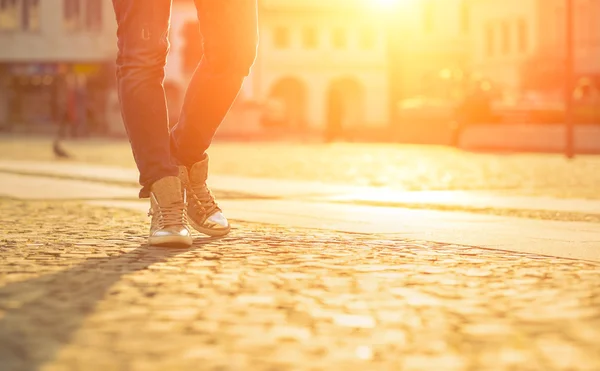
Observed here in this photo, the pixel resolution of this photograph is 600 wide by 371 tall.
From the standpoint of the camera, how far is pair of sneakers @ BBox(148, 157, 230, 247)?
4.75m

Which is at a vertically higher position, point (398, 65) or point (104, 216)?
point (398, 65)

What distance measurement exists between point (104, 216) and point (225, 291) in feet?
11.2

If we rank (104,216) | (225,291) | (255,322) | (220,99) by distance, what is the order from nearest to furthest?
(255,322), (225,291), (220,99), (104,216)

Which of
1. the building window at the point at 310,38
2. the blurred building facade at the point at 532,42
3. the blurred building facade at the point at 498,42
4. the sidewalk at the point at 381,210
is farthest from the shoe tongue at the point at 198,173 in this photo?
the building window at the point at 310,38

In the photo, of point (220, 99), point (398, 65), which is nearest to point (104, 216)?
point (220, 99)

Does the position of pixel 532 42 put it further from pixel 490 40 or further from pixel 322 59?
pixel 322 59

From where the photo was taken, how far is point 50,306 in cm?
323

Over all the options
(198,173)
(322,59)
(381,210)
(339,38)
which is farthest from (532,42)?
(198,173)

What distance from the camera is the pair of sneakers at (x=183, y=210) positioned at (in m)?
4.75

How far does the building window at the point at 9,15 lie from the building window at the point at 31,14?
0.30m

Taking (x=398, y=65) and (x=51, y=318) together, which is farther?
(x=398, y=65)

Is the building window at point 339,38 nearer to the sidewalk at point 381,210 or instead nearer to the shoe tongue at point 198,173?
the sidewalk at point 381,210

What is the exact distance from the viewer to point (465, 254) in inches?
→ 185

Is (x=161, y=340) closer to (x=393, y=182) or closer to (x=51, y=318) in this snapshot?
(x=51, y=318)
